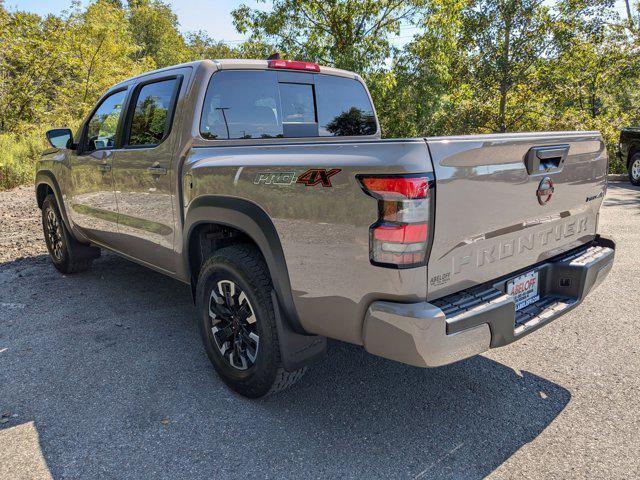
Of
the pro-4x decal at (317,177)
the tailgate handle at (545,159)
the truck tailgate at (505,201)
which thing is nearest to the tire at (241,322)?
the pro-4x decal at (317,177)

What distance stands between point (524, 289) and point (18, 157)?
1317cm

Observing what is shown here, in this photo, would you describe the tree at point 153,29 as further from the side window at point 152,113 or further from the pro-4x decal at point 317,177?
the pro-4x decal at point 317,177

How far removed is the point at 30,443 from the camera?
250 cm

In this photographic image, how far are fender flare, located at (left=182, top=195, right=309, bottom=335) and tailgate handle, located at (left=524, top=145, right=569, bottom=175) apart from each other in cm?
132

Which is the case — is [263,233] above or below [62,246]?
above

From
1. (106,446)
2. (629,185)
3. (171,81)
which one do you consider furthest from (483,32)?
(106,446)

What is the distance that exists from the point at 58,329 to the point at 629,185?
12097 mm

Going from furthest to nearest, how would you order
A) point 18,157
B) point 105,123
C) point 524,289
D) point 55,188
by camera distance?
point 18,157 → point 55,188 → point 105,123 → point 524,289

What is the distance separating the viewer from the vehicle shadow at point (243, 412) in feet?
7.61

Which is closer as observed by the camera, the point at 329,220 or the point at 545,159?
the point at 329,220

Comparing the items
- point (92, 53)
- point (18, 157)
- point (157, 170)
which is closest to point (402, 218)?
point (157, 170)

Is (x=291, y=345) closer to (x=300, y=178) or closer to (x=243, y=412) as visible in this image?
(x=243, y=412)

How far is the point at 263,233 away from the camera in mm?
2521

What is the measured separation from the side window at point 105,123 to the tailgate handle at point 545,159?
3.22m
